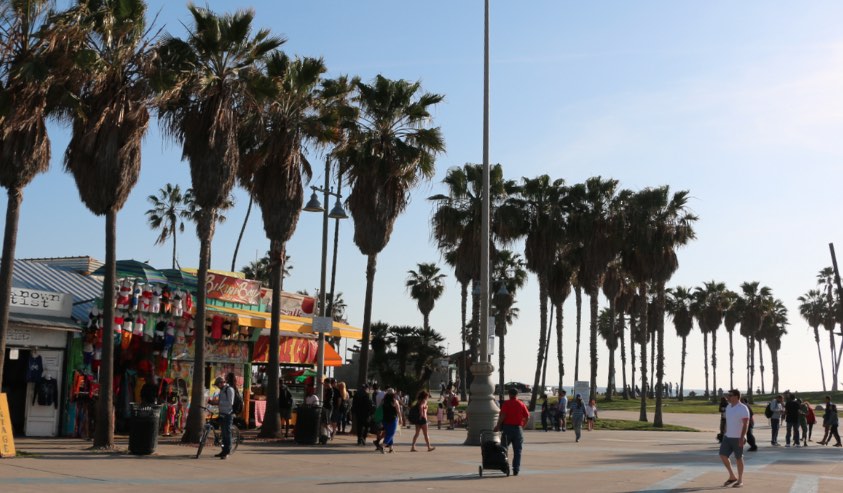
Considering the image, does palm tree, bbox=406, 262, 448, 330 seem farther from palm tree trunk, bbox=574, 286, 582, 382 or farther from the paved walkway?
the paved walkway

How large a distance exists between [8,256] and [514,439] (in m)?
10.5

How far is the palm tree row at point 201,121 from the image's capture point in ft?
55.7

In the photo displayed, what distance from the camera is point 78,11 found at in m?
17.3

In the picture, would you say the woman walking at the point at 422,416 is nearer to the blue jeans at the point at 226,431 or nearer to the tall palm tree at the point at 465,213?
the blue jeans at the point at 226,431

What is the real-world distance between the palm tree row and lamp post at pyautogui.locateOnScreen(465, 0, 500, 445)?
152 inches

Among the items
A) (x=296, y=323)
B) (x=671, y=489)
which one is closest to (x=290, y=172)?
(x=296, y=323)

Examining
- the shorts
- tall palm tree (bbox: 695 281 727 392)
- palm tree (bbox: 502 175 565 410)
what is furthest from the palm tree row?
tall palm tree (bbox: 695 281 727 392)

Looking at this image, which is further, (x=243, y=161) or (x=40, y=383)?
(x=243, y=161)

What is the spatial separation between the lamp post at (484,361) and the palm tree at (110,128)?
8.53 metres

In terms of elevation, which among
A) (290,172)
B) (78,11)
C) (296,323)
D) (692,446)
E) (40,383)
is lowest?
(692,446)

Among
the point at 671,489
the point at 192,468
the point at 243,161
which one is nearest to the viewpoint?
the point at 671,489

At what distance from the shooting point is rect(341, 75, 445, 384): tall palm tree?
2639 centimetres

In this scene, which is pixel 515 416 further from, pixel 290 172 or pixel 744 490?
pixel 290 172

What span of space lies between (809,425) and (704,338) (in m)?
69.2
